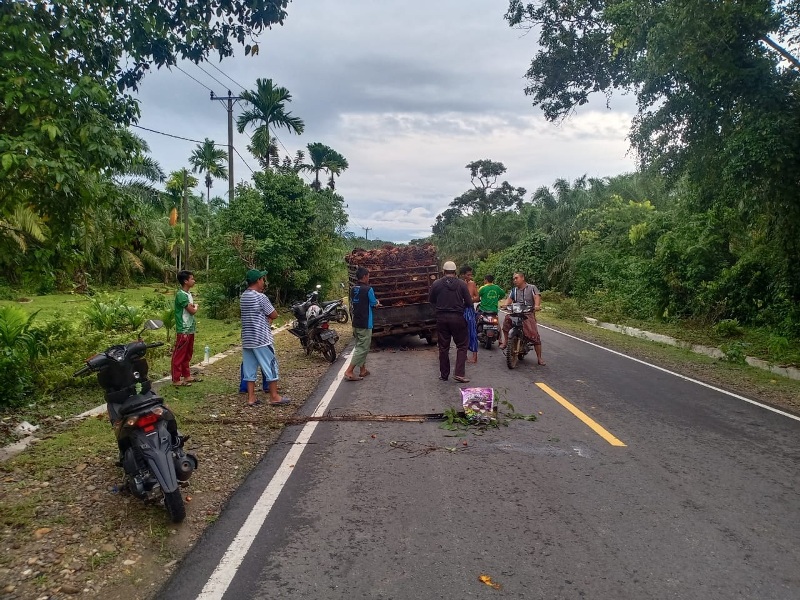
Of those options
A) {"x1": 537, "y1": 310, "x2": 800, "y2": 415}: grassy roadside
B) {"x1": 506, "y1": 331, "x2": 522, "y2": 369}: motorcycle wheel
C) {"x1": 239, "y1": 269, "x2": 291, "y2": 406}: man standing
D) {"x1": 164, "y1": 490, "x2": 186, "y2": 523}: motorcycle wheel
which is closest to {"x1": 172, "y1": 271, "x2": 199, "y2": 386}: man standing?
{"x1": 239, "y1": 269, "x2": 291, "y2": 406}: man standing

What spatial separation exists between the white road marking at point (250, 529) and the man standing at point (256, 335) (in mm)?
1534

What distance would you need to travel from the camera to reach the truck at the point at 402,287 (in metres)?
13.9

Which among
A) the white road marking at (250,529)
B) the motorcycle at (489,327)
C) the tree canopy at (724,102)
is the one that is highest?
the tree canopy at (724,102)

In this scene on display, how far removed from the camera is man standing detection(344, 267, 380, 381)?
33.2 feet

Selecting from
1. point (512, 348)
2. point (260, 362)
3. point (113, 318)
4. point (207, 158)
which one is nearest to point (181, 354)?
point (260, 362)

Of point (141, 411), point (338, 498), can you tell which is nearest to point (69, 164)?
point (141, 411)

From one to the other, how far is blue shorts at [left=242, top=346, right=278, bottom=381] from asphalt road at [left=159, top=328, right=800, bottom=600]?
0.96 meters

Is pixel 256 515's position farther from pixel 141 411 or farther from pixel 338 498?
pixel 141 411

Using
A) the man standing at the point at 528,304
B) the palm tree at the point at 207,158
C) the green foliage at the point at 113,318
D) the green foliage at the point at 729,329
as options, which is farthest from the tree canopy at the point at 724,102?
the palm tree at the point at 207,158

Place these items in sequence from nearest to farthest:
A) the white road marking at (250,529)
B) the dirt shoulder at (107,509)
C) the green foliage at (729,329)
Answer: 1. the white road marking at (250,529)
2. the dirt shoulder at (107,509)
3. the green foliage at (729,329)

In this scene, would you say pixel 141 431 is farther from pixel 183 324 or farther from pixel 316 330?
pixel 316 330

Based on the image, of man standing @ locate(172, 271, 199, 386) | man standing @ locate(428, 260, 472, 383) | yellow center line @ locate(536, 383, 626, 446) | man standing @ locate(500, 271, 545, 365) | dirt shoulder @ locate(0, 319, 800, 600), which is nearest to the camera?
dirt shoulder @ locate(0, 319, 800, 600)

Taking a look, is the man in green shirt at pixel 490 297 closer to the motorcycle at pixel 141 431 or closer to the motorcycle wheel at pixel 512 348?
the motorcycle wheel at pixel 512 348

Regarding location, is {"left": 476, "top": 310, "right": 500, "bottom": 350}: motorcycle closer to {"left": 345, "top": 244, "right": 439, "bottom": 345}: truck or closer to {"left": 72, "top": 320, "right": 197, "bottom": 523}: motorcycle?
{"left": 345, "top": 244, "right": 439, "bottom": 345}: truck
